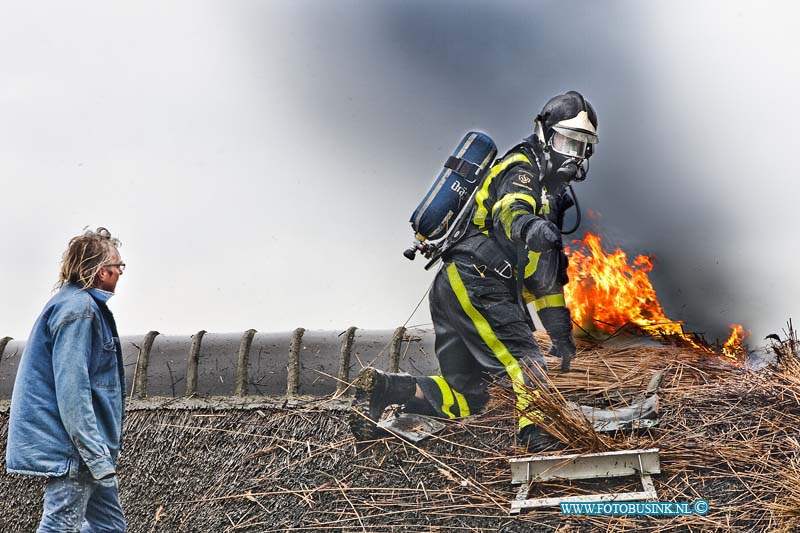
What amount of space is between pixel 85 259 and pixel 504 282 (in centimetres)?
216

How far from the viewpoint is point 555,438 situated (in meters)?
5.14

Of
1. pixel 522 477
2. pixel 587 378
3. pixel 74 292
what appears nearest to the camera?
pixel 74 292

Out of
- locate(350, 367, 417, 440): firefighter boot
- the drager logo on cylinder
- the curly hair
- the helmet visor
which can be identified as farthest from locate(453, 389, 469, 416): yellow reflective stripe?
the curly hair

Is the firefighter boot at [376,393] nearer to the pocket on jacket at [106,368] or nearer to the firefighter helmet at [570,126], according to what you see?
the firefighter helmet at [570,126]

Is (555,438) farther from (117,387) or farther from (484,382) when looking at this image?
(117,387)

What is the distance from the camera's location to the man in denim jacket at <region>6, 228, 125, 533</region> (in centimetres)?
427

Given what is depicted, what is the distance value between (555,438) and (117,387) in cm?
207

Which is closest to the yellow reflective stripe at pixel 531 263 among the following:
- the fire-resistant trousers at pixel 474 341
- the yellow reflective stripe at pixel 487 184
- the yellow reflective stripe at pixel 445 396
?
the fire-resistant trousers at pixel 474 341

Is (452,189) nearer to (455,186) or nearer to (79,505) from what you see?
(455,186)

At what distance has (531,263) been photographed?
18.4 ft

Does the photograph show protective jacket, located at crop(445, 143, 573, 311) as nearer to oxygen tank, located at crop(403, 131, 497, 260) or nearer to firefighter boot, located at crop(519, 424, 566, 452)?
oxygen tank, located at crop(403, 131, 497, 260)

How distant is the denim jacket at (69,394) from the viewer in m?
4.28

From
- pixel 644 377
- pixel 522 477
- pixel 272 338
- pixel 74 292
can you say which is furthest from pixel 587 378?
pixel 74 292

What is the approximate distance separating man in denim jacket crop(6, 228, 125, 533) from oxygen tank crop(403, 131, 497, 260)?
6.14ft
